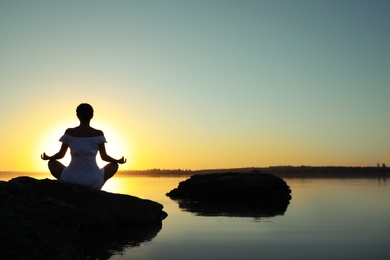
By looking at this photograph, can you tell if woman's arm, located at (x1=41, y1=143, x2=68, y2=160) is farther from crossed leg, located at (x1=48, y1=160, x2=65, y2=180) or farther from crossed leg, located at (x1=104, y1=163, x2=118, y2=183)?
crossed leg, located at (x1=104, y1=163, x2=118, y2=183)

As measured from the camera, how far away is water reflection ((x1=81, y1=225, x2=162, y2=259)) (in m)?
6.59

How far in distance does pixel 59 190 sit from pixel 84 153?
105 centimetres

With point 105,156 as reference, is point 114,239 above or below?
below

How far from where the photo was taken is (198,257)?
6.29 m

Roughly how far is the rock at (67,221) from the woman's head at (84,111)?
5.40 ft

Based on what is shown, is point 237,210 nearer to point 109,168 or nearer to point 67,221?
point 109,168

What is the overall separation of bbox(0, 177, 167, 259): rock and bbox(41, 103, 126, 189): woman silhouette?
1.09 ft

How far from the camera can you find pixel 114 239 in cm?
799

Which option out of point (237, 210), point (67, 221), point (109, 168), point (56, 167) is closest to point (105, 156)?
point (109, 168)

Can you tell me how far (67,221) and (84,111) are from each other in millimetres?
4161

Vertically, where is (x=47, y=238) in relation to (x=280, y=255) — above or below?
above

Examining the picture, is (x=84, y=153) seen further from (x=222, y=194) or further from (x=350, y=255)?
(x=222, y=194)

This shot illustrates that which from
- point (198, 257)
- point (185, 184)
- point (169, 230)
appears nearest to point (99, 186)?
point (169, 230)

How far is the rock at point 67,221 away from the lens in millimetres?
4941
